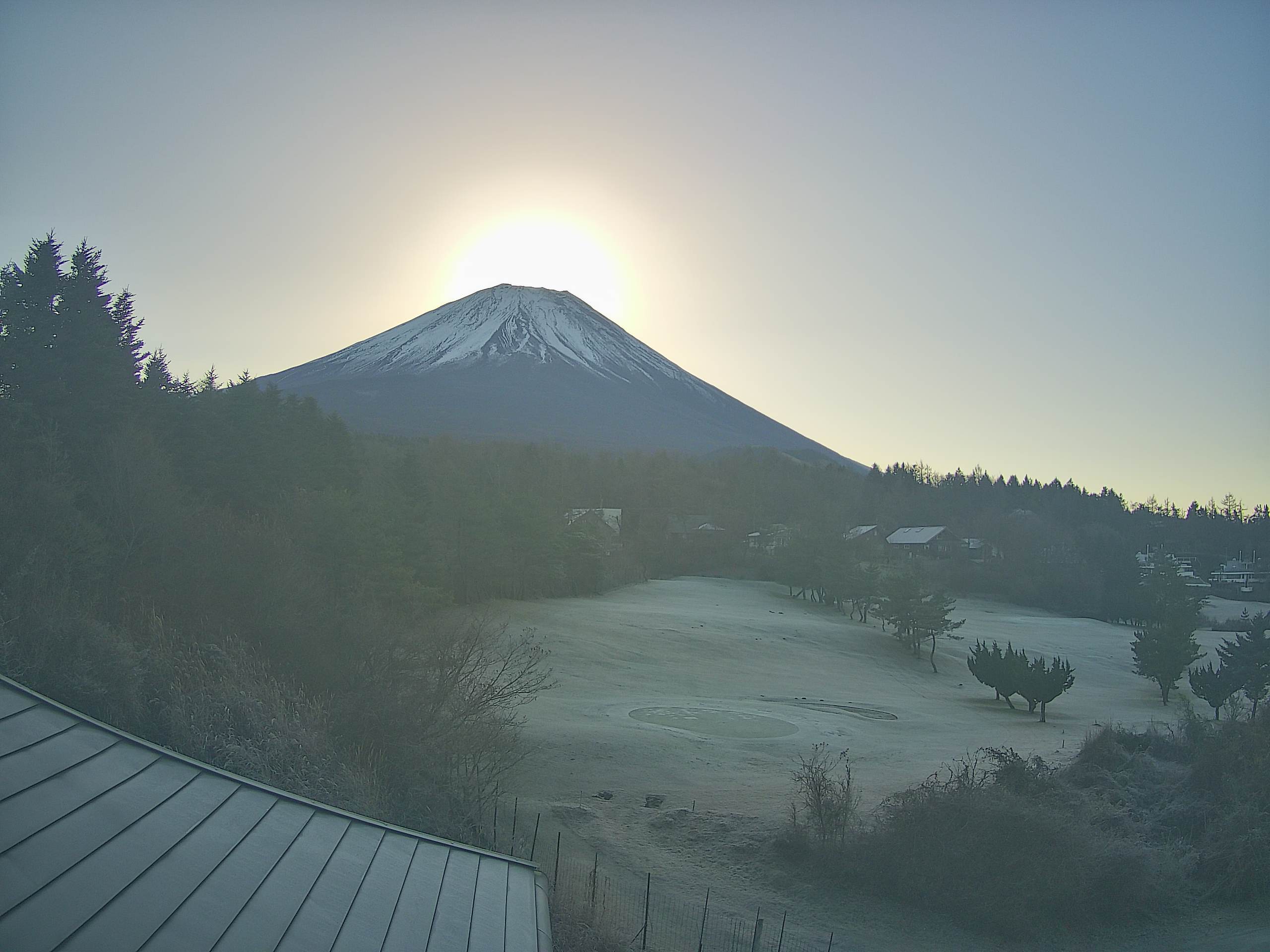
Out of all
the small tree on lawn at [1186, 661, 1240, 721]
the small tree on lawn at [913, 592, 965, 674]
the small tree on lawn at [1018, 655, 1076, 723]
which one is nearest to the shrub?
the small tree on lawn at [1018, 655, 1076, 723]

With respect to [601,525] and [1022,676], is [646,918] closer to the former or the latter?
[1022,676]

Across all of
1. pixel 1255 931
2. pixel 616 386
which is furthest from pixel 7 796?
pixel 616 386

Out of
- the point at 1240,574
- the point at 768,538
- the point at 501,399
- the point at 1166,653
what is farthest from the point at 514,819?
the point at 501,399

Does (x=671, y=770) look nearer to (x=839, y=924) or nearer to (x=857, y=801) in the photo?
(x=857, y=801)

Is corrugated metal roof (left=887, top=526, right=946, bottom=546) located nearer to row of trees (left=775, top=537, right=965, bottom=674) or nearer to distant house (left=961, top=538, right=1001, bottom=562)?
distant house (left=961, top=538, right=1001, bottom=562)

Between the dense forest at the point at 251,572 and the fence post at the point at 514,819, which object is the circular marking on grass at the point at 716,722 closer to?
the dense forest at the point at 251,572

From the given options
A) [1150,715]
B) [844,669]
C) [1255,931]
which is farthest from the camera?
[844,669]

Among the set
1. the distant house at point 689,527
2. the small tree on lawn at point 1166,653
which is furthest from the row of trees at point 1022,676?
the distant house at point 689,527

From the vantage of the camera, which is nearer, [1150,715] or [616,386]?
[1150,715]
